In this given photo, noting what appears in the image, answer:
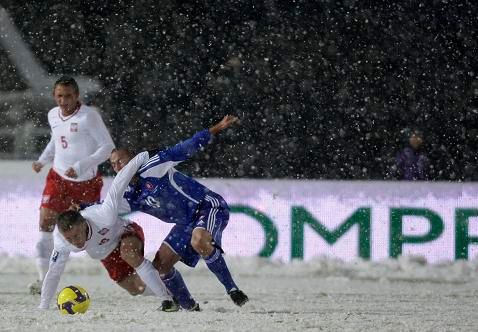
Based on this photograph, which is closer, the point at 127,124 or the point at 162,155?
the point at 162,155

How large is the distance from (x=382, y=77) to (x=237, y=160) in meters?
1.92

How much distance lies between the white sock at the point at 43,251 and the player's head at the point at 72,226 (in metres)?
1.78

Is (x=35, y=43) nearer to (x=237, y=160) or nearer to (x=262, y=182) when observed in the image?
(x=237, y=160)

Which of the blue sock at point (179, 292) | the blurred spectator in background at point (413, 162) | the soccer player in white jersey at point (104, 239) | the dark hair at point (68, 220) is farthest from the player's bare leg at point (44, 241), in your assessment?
the blurred spectator in background at point (413, 162)

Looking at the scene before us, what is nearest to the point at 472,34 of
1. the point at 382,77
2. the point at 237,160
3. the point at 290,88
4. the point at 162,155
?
the point at 382,77

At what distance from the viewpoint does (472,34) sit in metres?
12.0

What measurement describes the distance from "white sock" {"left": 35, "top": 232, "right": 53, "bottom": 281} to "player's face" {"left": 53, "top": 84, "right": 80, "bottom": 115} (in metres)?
0.95

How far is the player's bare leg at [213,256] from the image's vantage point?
681cm

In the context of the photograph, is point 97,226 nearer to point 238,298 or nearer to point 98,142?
point 238,298

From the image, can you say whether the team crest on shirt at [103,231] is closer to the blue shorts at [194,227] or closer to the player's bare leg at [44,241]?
the blue shorts at [194,227]

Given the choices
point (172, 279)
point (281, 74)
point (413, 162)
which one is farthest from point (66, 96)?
point (281, 74)

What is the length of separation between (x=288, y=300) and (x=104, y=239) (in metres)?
1.61

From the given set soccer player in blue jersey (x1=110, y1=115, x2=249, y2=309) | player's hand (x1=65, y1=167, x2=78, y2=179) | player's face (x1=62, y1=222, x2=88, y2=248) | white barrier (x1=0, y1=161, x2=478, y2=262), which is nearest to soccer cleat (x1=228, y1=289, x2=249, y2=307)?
soccer player in blue jersey (x1=110, y1=115, x2=249, y2=309)

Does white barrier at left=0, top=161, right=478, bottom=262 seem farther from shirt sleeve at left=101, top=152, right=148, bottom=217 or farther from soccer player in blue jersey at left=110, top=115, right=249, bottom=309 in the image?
shirt sleeve at left=101, top=152, right=148, bottom=217
